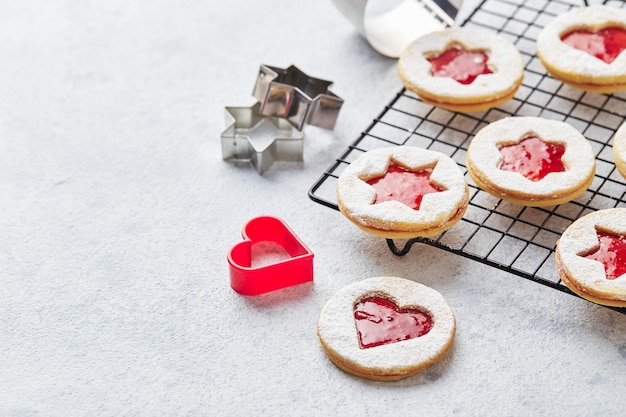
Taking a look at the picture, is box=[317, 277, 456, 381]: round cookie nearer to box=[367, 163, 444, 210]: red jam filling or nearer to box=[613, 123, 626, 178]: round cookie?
box=[367, 163, 444, 210]: red jam filling

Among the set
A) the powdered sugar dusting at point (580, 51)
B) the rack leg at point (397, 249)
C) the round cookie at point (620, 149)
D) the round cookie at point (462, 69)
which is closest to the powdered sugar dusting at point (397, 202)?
the rack leg at point (397, 249)

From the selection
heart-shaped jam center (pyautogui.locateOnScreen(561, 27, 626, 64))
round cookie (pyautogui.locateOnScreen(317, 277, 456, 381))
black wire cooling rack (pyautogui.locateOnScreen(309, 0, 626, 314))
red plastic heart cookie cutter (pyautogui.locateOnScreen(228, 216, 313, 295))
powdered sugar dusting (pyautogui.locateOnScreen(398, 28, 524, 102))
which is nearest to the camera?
round cookie (pyautogui.locateOnScreen(317, 277, 456, 381))

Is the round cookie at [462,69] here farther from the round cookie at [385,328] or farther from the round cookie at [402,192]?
the round cookie at [385,328]

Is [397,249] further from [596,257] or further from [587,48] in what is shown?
[587,48]

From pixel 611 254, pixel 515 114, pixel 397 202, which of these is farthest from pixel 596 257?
pixel 515 114

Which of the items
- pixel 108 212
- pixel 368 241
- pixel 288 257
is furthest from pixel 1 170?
pixel 368 241

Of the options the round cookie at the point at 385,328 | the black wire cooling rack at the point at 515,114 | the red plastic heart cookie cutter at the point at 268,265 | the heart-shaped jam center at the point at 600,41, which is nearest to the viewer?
the round cookie at the point at 385,328

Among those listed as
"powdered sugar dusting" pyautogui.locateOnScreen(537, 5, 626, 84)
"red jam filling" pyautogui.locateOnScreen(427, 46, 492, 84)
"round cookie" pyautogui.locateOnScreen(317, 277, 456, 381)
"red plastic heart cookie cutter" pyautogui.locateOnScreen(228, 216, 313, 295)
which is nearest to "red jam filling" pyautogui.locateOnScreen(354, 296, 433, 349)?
"round cookie" pyautogui.locateOnScreen(317, 277, 456, 381)
